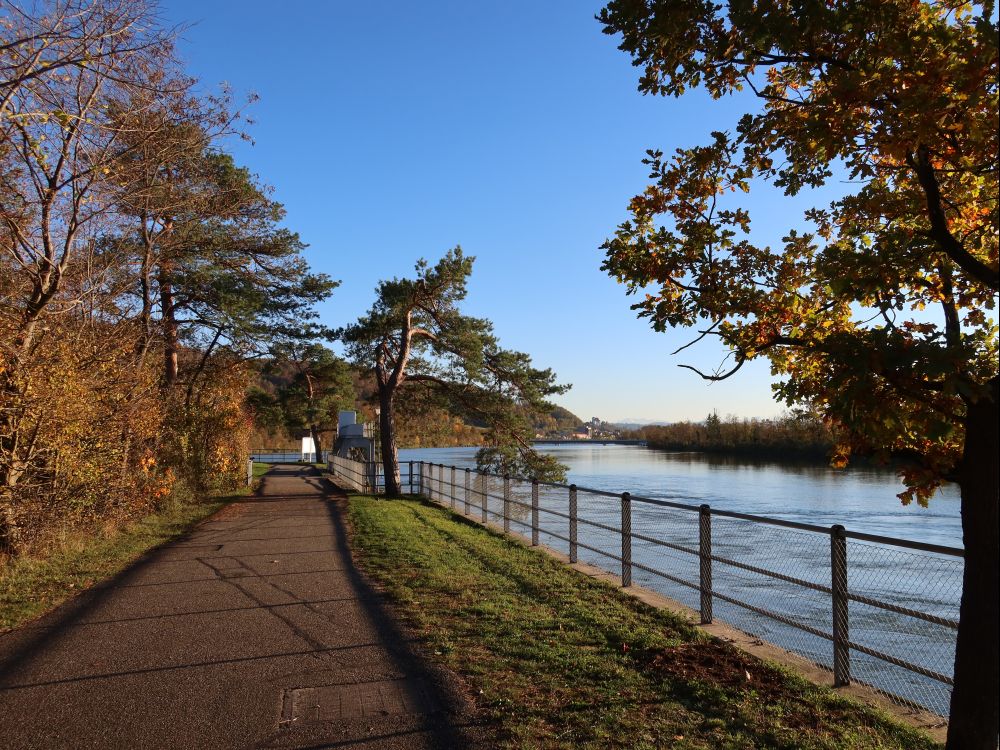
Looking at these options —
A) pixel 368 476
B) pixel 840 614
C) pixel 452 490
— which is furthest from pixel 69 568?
pixel 368 476

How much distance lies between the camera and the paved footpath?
4.19m

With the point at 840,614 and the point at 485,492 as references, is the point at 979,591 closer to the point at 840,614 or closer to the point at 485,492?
the point at 840,614

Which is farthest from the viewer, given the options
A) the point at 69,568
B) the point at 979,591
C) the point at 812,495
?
the point at 812,495

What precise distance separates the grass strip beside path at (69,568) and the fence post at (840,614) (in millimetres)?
6677

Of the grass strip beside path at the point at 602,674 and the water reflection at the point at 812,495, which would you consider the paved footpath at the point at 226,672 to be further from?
the water reflection at the point at 812,495

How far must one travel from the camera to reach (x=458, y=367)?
23.7m

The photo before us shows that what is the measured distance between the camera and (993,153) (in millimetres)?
3176

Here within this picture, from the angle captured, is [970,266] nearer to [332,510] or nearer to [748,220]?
[748,220]

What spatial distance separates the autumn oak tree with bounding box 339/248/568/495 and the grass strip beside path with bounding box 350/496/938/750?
A: 13704 mm

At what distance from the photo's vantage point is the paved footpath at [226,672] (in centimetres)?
419

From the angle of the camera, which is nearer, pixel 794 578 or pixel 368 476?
pixel 794 578

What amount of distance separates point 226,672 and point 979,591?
4579mm

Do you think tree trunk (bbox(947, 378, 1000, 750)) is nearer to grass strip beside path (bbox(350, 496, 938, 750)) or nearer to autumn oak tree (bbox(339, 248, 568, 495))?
grass strip beside path (bbox(350, 496, 938, 750))

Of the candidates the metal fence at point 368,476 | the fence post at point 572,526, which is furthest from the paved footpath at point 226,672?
the metal fence at point 368,476
